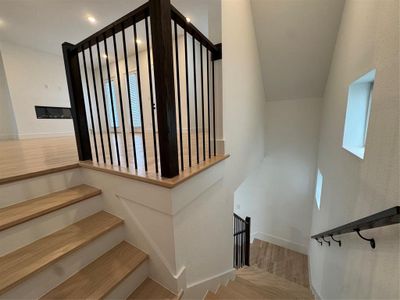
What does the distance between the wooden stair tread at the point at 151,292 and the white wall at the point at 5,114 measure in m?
6.44

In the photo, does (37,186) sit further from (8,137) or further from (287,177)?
(8,137)

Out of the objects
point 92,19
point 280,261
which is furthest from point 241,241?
point 92,19

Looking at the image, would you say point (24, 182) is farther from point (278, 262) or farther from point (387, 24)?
point (278, 262)

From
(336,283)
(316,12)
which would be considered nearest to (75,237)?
(336,283)

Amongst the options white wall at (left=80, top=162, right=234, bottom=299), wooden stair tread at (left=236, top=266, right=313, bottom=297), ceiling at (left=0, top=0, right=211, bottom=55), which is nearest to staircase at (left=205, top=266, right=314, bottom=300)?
wooden stair tread at (left=236, top=266, right=313, bottom=297)

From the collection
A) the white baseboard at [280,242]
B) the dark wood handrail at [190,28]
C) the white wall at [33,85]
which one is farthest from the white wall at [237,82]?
the white wall at [33,85]

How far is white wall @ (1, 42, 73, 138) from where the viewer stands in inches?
190

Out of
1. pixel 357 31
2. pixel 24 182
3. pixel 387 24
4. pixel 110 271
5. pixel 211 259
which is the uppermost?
pixel 357 31

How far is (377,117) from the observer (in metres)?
1.14

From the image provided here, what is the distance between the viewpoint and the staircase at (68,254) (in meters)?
0.99

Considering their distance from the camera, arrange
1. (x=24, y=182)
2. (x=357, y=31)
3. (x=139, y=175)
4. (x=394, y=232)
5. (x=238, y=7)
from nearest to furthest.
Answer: (x=394, y=232) → (x=139, y=175) → (x=24, y=182) → (x=357, y=31) → (x=238, y=7)

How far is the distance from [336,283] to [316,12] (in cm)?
352

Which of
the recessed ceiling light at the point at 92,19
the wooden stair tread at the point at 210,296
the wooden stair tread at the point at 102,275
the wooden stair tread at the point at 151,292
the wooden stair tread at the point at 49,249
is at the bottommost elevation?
the wooden stair tread at the point at 210,296

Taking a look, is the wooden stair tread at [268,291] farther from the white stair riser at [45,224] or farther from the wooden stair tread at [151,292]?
the white stair riser at [45,224]
